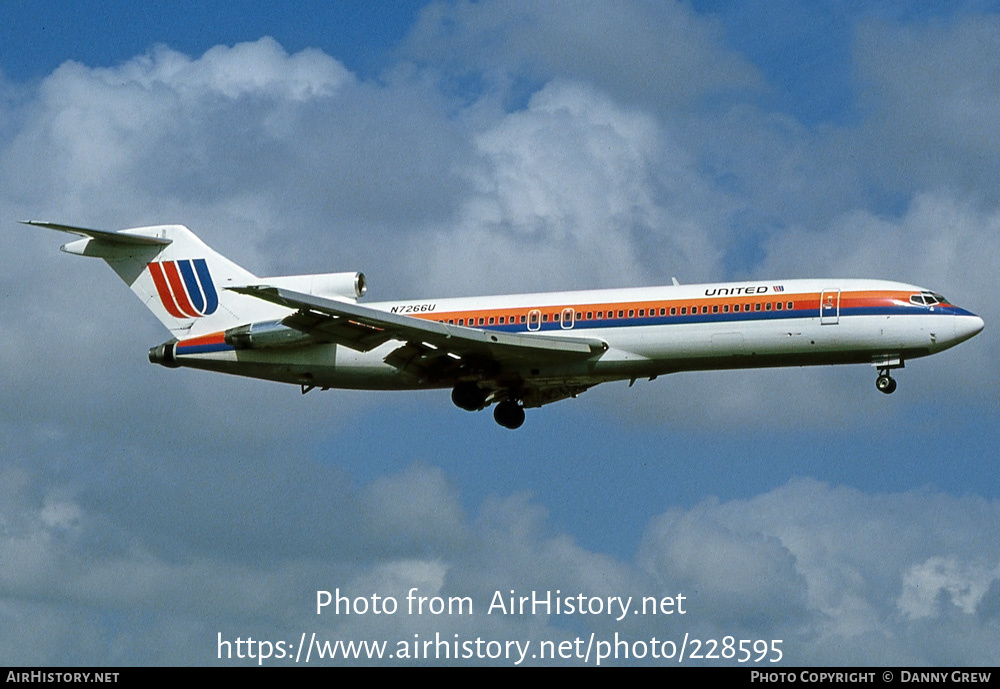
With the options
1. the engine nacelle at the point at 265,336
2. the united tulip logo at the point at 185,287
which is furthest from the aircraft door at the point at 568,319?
the united tulip logo at the point at 185,287

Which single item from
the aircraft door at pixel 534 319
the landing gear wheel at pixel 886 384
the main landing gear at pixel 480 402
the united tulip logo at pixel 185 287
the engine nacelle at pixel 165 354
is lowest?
the landing gear wheel at pixel 886 384

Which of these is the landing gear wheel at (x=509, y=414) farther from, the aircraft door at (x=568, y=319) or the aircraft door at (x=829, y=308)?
the aircraft door at (x=829, y=308)

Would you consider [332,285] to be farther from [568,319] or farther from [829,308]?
[829,308]

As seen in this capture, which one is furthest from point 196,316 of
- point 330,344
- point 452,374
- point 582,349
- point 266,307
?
point 582,349

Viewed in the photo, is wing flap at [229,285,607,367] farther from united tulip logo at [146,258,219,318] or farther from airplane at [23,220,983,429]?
united tulip logo at [146,258,219,318]

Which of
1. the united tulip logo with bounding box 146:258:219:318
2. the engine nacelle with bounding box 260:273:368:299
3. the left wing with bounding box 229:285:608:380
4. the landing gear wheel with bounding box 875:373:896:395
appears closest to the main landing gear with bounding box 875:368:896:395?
the landing gear wheel with bounding box 875:373:896:395

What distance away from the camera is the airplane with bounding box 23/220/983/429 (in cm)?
4159

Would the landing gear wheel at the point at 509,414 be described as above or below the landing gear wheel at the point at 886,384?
above

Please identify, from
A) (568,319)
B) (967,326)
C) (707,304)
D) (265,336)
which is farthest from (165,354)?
(967,326)

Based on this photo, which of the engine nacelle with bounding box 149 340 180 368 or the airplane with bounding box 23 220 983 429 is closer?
the airplane with bounding box 23 220 983 429

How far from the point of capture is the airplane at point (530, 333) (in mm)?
41594

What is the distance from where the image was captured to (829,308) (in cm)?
4169

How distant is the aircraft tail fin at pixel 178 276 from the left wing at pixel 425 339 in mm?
5459

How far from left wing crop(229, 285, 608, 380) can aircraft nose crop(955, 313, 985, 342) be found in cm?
932
